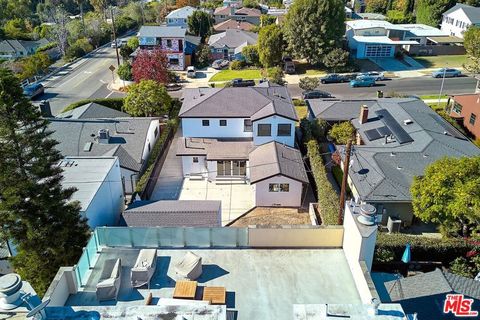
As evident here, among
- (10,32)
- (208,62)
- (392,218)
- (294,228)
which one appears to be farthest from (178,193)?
(10,32)

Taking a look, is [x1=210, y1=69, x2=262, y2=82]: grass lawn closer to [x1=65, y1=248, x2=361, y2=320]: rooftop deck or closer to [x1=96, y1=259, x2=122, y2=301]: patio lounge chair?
[x1=65, y1=248, x2=361, y2=320]: rooftop deck

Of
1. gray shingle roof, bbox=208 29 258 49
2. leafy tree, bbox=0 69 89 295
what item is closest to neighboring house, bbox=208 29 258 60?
gray shingle roof, bbox=208 29 258 49

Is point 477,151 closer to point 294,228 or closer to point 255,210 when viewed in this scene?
point 255,210

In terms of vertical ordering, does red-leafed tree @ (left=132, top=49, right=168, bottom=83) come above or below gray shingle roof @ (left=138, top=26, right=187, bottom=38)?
below

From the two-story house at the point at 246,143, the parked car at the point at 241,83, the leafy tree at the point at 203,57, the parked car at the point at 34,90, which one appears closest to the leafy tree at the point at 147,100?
the two-story house at the point at 246,143

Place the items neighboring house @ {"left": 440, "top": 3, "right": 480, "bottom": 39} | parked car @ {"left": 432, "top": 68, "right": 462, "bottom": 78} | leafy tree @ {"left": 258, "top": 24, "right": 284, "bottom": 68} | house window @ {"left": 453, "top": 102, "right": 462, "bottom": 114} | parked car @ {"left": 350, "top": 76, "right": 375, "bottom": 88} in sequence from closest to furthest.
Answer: house window @ {"left": 453, "top": 102, "right": 462, "bottom": 114}, parked car @ {"left": 350, "top": 76, "right": 375, "bottom": 88}, parked car @ {"left": 432, "top": 68, "right": 462, "bottom": 78}, leafy tree @ {"left": 258, "top": 24, "right": 284, "bottom": 68}, neighboring house @ {"left": 440, "top": 3, "right": 480, "bottom": 39}

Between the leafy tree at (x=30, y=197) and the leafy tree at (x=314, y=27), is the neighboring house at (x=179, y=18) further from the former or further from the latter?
the leafy tree at (x=30, y=197)
